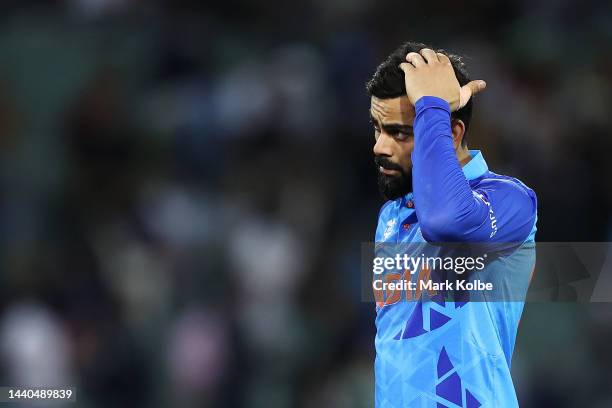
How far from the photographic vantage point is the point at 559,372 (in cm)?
570

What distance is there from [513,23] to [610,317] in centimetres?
261

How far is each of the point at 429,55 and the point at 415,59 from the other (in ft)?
0.14

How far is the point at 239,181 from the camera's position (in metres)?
6.47

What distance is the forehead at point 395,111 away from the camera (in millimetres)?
2688

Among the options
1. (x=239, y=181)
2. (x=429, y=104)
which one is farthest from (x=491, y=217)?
(x=239, y=181)

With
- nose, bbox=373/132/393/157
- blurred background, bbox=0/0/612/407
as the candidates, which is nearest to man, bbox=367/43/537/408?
nose, bbox=373/132/393/157

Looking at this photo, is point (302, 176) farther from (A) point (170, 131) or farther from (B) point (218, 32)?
(B) point (218, 32)

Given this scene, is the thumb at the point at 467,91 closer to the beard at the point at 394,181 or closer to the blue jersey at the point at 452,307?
the blue jersey at the point at 452,307

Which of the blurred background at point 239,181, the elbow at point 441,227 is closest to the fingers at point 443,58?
the elbow at point 441,227

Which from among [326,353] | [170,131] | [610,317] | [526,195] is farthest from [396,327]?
[170,131]

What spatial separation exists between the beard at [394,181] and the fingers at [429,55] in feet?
0.95

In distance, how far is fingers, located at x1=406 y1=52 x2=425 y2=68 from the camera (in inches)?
104

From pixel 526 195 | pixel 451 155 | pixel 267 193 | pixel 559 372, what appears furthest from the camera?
pixel 267 193

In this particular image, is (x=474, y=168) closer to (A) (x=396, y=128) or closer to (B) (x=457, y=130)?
(B) (x=457, y=130)
